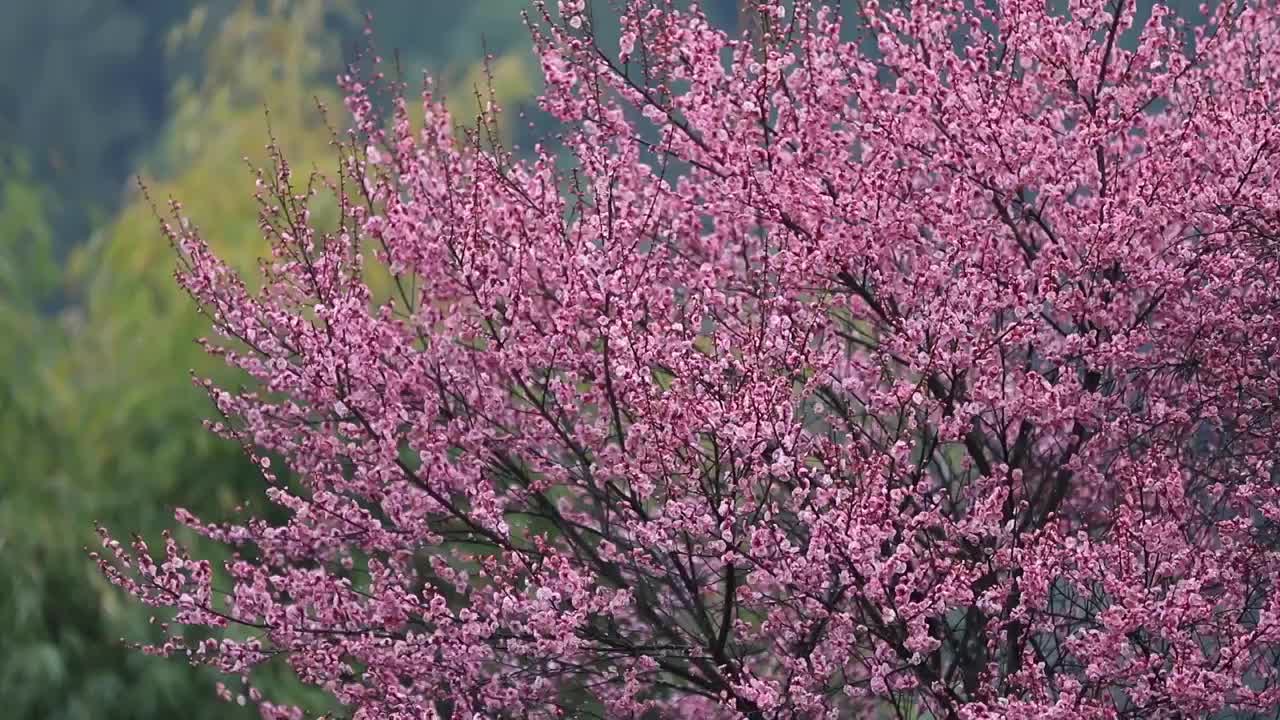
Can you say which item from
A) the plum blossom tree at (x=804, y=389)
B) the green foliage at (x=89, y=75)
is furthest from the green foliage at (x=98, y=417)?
the green foliage at (x=89, y=75)

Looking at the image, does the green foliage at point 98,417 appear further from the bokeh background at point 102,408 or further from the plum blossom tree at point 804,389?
the plum blossom tree at point 804,389

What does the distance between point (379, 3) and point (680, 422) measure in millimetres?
22194

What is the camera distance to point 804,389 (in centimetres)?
630

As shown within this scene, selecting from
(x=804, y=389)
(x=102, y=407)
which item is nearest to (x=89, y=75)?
(x=102, y=407)

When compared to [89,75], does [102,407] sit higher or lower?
lower

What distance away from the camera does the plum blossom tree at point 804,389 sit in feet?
19.8

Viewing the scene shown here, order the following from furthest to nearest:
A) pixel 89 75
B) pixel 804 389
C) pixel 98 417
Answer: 1. pixel 89 75
2. pixel 98 417
3. pixel 804 389

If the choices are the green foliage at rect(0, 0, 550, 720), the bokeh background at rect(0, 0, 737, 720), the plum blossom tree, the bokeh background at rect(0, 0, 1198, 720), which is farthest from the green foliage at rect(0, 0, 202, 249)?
the plum blossom tree

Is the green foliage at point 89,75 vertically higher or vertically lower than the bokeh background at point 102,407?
higher

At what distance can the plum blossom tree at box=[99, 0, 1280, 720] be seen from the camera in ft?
19.8

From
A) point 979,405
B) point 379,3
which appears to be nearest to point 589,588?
point 979,405

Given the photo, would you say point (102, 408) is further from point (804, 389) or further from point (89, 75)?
point (89, 75)

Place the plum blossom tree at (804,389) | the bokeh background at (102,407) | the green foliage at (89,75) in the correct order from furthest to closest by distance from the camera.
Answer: the green foliage at (89,75), the bokeh background at (102,407), the plum blossom tree at (804,389)

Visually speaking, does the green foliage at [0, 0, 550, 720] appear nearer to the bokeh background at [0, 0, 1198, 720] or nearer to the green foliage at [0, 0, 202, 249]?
the bokeh background at [0, 0, 1198, 720]
